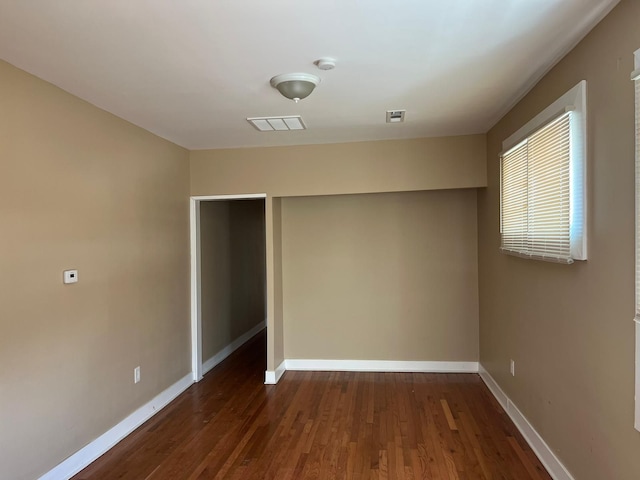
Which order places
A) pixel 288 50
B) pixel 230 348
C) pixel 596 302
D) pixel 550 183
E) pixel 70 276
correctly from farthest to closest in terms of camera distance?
1. pixel 230 348
2. pixel 70 276
3. pixel 550 183
4. pixel 288 50
5. pixel 596 302

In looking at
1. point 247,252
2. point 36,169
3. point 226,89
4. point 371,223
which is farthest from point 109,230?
point 247,252

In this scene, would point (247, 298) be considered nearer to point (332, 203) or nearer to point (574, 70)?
point (332, 203)

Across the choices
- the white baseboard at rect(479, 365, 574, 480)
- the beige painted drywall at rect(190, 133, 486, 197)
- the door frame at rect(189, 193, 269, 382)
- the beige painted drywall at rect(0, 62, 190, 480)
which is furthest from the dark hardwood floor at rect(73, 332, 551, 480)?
the beige painted drywall at rect(190, 133, 486, 197)

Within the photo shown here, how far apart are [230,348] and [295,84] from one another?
3.80 meters

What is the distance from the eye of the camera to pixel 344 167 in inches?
161

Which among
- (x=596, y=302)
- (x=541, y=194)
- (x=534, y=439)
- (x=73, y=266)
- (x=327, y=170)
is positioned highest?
(x=327, y=170)

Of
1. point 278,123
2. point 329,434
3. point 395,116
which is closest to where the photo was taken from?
point 329,434

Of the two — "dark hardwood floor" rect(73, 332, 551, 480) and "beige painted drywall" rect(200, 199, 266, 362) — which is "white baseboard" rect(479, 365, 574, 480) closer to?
"dark hardwood floor" rect(73, 332, 551, 480)

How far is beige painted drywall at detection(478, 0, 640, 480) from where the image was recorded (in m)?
1.71

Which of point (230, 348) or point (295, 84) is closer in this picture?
point (295, 84)

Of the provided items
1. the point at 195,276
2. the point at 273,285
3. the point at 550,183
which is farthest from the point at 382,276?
the point at 550,183

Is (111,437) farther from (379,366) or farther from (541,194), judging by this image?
(541,194)

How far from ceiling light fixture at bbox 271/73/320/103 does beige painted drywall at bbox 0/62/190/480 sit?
4.43 ft

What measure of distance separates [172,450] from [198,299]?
1.64 meters
